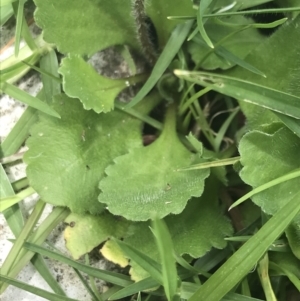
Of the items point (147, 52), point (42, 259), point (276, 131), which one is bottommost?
point (42, 259)

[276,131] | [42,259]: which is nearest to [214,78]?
[276,131]

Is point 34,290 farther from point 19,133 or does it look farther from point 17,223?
point 19,133

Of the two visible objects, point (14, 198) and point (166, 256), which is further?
point (14, 198)

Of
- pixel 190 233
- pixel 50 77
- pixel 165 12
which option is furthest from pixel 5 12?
pixel 190 233

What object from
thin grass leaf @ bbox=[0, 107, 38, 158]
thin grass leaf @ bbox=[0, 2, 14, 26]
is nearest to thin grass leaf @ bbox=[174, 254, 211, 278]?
thin grass leaf @ bbox=[0, 107, 38, 158]

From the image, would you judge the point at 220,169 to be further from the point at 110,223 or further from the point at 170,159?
the point at 110,223

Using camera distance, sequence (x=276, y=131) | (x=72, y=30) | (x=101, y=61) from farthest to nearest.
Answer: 1. (x=101, y=61)
2. (x=72, y=30)
3. (x=276, y=131)

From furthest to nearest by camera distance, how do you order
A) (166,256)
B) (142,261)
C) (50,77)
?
(50,77) → (142,261) → (166,256)

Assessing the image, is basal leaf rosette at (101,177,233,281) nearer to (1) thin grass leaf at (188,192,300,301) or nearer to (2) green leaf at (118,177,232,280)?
(2) green leaf at (118,177,232,280)
